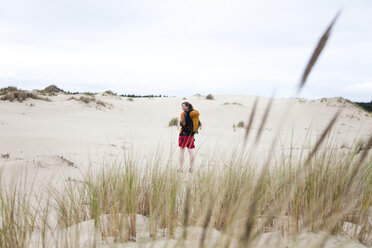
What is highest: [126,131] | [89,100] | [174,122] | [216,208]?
[89,100]

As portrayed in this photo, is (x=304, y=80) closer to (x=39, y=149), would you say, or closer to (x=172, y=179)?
(x=172, y=179)

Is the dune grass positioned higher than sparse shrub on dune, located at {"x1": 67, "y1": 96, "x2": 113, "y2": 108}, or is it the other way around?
sparse shrub on dune, located at {"x1": 67, "y1": 96, "x2": 113, "y2": 108}

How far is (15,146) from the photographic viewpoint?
5402mm

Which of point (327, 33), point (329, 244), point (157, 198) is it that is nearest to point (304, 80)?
point (327, 33)

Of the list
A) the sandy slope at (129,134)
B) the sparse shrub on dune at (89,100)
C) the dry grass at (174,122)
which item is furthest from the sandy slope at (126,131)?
the dry grass at (174,122)

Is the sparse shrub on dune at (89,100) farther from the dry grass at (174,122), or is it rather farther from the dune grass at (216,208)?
the dune grass at (216,208)

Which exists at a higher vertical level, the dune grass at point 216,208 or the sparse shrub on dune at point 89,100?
the sparse shrub on dune at point 89,100

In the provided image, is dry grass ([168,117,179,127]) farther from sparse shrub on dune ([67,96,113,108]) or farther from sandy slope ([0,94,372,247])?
sparse shrub on dune ([67,96,113,108])

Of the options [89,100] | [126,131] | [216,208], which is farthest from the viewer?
[89,100]

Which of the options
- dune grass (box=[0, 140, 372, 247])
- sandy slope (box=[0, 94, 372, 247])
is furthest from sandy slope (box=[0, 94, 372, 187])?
dune grass (box=[0, 140, 372, 247])

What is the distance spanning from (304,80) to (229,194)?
1273 mm

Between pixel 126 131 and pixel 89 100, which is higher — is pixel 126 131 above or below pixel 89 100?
below

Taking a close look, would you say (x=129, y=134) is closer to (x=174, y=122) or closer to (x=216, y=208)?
(x=174, y=122)

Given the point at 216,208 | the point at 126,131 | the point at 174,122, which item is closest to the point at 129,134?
the point at 126,131
